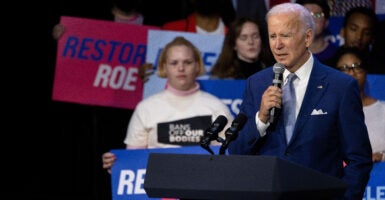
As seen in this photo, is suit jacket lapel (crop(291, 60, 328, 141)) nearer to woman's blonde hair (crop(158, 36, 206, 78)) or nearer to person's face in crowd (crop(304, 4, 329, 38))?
woman's blonde hair (crop(158, 36, 206, 78))

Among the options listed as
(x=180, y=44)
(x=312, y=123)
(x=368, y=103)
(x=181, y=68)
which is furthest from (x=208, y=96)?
(x=312, y=123)

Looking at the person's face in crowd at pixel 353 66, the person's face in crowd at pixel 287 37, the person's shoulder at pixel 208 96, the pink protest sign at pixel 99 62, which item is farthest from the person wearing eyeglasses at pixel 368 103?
the pink protest sign at pixel 99 62

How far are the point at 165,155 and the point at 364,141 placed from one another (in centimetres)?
103

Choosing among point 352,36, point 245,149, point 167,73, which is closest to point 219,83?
point 167,73

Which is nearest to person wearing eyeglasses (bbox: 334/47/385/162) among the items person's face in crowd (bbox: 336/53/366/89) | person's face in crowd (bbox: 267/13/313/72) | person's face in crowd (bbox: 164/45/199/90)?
person's face in crowd (bbox: 336/53/366/89)

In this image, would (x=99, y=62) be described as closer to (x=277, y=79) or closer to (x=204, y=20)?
(x=204, y=20)

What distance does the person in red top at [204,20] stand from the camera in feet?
24.5

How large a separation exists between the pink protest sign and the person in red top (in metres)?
0.32

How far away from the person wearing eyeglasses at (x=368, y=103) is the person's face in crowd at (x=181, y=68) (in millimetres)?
990

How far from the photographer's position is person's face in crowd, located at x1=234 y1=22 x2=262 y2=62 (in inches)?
271

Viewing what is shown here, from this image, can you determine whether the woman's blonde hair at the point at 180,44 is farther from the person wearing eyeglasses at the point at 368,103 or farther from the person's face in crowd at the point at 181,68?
the person wearing eyeglasses at the point at 368,103

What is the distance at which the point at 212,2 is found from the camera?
24.6 ft

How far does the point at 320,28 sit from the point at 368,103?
92cm

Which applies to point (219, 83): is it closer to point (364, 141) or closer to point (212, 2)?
point (212, 2)
